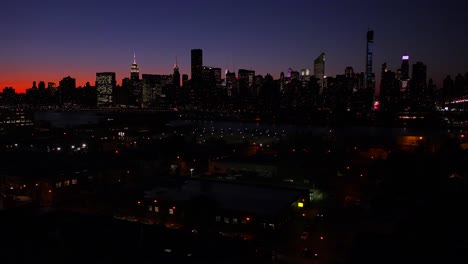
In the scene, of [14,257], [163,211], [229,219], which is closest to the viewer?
[14,257]

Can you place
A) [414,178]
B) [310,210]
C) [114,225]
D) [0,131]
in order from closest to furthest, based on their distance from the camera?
[114,225], [310,210], [414,178], [0,131]

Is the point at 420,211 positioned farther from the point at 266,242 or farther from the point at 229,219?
the point at 229,219

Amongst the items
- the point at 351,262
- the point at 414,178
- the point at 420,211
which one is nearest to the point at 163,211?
the point at 351,262

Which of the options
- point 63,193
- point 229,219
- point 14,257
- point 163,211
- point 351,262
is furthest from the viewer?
point 63,193

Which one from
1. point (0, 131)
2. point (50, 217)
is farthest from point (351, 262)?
point (0, 131)

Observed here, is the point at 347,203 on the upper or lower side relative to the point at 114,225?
lower

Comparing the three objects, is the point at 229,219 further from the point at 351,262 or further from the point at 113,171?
the point at 113,171

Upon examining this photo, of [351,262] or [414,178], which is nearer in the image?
[351,262]

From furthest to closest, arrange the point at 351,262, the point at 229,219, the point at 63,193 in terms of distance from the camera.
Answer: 1. the point at 63,193
2. the point at 229,219
3. the point at 351,262

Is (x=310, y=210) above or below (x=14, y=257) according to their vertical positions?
below
